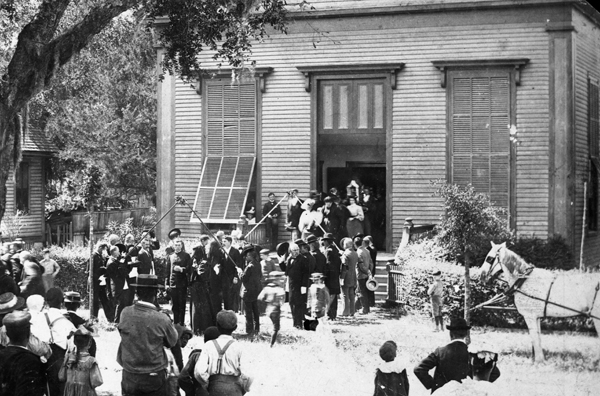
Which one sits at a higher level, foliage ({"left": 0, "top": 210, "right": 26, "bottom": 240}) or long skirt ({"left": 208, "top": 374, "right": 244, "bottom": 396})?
foliage ({"left": 0, "top": 210, "right": 26, "bottom": 240})

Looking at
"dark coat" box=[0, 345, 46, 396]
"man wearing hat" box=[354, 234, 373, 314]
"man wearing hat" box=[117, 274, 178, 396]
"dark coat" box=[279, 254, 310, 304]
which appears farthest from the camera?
"dark coat" box=[279, 254, 310, 304]

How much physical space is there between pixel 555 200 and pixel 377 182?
190cm

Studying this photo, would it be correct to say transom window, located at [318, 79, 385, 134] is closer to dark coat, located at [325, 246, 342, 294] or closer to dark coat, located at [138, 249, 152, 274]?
dark coat, located at [325, 246, 342, 294]

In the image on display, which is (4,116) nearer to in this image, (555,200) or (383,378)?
(383,378)

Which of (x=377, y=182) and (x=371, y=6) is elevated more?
(x=371, y=6)

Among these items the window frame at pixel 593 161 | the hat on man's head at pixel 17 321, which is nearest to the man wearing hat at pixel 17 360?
the hat on man's head at pixel 17 321

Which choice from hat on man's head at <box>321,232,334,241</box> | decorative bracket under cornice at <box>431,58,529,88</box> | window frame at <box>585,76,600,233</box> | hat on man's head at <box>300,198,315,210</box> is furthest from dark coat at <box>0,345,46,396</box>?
window frame at <box>585,76,600,233</box>

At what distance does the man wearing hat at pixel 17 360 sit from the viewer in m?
6.10

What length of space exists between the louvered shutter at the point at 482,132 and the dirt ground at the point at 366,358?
4.65ft

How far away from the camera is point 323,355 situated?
7922 millimetres

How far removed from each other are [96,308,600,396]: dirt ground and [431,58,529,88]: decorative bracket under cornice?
2457mm

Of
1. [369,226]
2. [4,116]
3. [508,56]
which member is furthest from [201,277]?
[508,56]

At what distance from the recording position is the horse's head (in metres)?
Result: 6.91

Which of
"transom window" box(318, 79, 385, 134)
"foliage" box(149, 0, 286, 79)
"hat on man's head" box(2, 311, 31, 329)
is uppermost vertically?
"foliage" box(149, 0, 286, 79)
